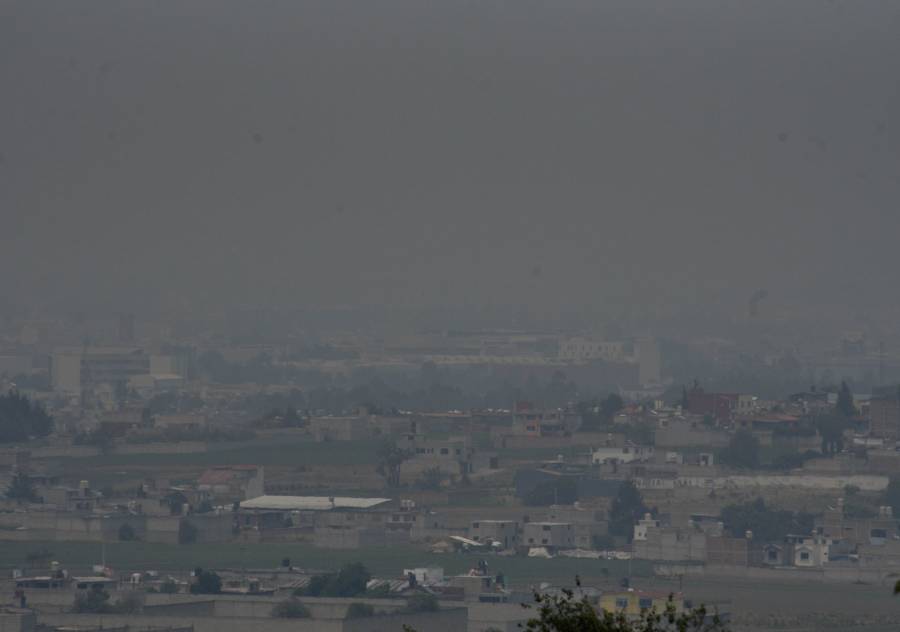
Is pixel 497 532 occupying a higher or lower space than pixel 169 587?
higher

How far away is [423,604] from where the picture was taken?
30.7m

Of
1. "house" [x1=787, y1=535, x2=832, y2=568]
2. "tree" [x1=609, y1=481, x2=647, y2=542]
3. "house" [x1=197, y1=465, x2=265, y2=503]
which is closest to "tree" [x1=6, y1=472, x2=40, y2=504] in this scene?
"house" [x1=197, y1=465, x2=265, y2=503]

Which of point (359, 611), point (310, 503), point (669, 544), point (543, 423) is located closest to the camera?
point (359, 611)

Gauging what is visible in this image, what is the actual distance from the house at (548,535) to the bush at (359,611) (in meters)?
10.6

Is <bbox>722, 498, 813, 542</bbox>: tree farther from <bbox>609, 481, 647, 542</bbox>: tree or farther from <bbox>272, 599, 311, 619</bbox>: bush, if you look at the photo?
<bbox>272, 599, 311, 619</bbox>: bush

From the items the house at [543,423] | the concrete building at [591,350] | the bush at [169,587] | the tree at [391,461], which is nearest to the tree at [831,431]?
the house at [543,423]

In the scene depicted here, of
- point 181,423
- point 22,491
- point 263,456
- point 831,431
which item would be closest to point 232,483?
point 22,491

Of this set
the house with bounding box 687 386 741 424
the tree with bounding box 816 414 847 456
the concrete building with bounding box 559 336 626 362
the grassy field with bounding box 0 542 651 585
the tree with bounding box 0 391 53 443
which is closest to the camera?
the grassy field with bounding box 0 542 651 585

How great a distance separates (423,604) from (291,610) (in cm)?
123

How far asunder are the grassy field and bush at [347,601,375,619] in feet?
15.2

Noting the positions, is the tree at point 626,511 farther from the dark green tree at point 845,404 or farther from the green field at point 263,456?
the dark green tree at point 845,404

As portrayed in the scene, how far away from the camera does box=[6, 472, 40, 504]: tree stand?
4734 cm

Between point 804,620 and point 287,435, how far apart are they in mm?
30211

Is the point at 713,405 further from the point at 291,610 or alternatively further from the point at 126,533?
the point at 291,610
